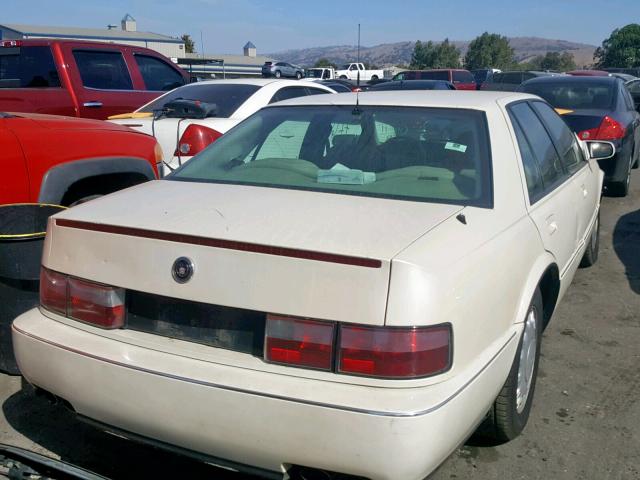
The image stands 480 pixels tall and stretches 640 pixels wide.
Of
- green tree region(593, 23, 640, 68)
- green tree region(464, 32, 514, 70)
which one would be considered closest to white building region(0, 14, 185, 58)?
green tree region(464, 32, 514, 70)

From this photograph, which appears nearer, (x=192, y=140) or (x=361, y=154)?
(x=361, y=154)

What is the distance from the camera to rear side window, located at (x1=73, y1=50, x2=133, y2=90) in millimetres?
7488

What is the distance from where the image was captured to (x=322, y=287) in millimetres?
2170

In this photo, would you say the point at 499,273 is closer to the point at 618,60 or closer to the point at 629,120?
the point at 629,120

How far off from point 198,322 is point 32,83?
5.94 meters

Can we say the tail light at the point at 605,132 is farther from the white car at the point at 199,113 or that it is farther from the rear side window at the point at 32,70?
the rear side window at the point at 32,70

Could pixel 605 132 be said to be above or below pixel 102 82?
below

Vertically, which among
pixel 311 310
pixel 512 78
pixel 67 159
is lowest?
pixel 311 310

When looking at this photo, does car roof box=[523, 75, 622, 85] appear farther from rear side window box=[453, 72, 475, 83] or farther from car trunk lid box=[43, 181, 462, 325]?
rear side window box=[453, 72, 475, 83]

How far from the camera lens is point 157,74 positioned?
848 cm

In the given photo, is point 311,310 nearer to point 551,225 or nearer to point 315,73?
point 551,225

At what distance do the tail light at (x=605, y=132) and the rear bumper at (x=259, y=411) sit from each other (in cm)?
613

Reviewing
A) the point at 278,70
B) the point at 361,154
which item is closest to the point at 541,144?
the point at 361,154

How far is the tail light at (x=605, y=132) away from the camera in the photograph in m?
7.93
